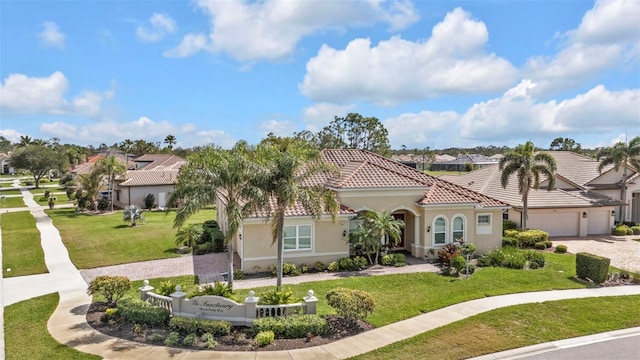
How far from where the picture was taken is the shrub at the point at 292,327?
12.9 meters

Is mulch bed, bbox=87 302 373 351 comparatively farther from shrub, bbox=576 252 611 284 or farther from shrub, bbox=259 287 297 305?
shrub, bbox=576 252 611 284

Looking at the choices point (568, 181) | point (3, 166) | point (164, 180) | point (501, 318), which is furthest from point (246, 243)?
point (3, 166)

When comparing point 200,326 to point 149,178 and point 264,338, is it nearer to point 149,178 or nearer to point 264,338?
point 264,338

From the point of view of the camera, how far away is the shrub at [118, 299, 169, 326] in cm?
1364

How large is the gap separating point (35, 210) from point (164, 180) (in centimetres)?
1470

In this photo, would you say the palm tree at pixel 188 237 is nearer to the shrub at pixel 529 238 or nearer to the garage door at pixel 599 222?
the shrub at pixel 529 238

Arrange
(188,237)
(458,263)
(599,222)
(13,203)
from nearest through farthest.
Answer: (458,263), (188,237), (599,222), (13,203)

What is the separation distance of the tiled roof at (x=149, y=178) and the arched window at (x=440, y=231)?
1309 inches

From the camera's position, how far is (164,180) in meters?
48.9

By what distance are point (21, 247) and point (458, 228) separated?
27.7 metres

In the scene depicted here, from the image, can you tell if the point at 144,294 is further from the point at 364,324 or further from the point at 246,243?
the point at 364,324

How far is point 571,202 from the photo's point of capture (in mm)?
31125

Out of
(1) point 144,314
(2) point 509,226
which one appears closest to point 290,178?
(1) point 144,314

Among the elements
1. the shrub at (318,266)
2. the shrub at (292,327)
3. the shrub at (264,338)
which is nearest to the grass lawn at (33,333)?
the shrub at (264,338)
